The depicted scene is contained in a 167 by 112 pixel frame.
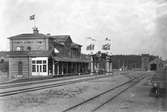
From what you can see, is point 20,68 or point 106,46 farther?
point 106,46

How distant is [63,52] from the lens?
46438 mm

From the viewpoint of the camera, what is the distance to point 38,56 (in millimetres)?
37719

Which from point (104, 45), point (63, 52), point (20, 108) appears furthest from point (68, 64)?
point (20, 108)

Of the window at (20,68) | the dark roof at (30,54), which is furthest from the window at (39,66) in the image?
the window at (20,68)

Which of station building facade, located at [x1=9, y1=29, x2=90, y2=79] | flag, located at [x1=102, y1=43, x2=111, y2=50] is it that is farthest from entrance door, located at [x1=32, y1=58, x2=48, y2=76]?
flag, located at [x1=102, y1=43, x2=111, y2=50]

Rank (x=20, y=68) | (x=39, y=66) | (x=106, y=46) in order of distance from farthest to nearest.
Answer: (x=106, y=46) → (x=20, y=68) → (x=39, y=66)

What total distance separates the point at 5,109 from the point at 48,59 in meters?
28.8

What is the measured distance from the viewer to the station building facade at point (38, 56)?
123ft

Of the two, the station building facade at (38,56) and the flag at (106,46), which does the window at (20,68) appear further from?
the flag at (106,46)

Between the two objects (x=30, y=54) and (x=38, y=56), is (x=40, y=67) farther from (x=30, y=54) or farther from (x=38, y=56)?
(x=30, y=54)

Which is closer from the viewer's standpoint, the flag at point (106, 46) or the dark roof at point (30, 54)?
the dark roof at point (30, 54)

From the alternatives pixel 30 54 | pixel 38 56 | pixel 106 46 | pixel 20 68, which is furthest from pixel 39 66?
pixel 106 46

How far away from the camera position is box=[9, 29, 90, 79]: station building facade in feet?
123

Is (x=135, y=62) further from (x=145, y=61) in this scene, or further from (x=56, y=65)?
(x=56, y=65)
